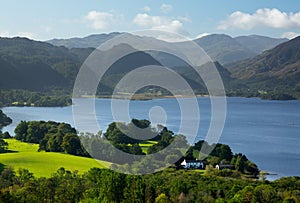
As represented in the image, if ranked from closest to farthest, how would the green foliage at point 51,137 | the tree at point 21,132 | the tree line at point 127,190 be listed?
the tree line at point 127,190 → the green foliage at point 51,137 → the tree at point 21,132

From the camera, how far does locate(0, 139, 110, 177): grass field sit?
17297 millimetres

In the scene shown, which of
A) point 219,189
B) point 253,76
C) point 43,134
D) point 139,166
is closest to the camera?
point 219,189

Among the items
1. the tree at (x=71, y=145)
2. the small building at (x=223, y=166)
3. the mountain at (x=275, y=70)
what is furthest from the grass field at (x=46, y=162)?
the mountain at (x=275, y=70)

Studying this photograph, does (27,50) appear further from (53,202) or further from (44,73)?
(53,202)

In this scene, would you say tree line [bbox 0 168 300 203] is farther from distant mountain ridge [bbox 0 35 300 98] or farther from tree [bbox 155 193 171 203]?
distant mountain ridge [bbox 0 35 300 98]

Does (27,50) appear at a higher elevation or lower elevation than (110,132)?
higher

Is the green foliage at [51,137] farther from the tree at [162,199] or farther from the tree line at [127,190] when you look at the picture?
the tree at [162,199]

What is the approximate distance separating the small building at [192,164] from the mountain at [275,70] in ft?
269

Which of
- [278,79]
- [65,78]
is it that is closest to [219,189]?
[65,78]

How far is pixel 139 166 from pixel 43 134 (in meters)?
10.7

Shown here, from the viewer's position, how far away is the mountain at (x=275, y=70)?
10694 cm

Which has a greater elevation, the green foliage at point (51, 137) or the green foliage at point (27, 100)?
the green foliage at point (27, 100)

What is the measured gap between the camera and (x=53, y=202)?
12.2 m

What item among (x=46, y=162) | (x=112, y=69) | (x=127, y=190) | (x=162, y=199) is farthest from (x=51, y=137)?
(x=112, y=69)
